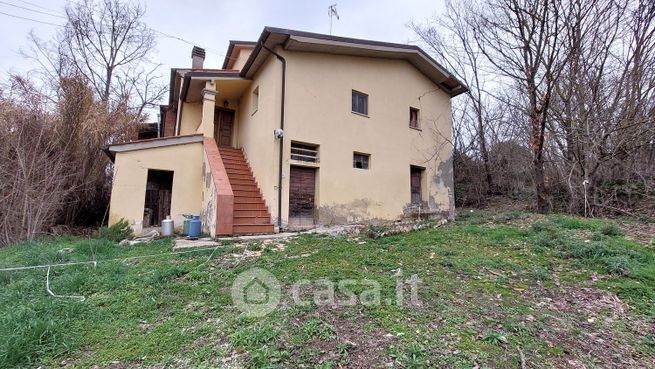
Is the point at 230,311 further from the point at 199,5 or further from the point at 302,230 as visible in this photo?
the point at 199,5

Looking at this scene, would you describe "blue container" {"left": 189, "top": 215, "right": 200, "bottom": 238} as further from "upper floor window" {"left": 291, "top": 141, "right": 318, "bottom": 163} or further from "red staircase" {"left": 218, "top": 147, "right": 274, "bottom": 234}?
"upper floor window" {"left": 291, "top": 141, "right": 318, "bottom": 163}

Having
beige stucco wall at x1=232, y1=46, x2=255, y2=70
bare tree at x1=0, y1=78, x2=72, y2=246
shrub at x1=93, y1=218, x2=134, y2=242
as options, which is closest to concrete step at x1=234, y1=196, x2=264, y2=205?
shrub at x1=93, y1=218, x2=134, y2=242

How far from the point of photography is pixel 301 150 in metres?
8.98

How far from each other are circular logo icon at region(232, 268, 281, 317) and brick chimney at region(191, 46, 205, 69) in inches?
485

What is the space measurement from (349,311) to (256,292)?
126cm

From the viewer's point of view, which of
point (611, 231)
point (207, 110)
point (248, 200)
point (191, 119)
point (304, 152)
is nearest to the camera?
point (611, 231)

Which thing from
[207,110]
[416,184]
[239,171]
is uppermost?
[207,110]

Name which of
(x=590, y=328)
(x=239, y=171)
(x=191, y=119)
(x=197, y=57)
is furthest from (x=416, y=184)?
(x=197, y=57)

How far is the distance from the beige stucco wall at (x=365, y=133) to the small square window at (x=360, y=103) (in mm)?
163

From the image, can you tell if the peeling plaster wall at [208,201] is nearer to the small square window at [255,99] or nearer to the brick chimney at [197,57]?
the small square window at [255,99]

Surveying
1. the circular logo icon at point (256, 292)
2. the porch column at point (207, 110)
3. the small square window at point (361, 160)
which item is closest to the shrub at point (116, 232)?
the porch column at point (207, 110)

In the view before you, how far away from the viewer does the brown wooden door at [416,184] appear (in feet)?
36.4

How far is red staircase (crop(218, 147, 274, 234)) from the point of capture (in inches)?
320

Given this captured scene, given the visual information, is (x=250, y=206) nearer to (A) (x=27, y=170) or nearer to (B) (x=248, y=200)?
(B) (x=248, y=200)
